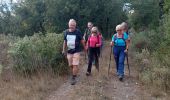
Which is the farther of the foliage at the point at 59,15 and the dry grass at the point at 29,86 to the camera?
the foliage at the point at 59,15

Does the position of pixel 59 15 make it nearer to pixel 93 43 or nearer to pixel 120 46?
pixel 93 43

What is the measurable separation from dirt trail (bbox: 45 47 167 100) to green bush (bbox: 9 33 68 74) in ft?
2.90

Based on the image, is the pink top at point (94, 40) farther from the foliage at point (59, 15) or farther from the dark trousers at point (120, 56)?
the foliage at point (59, 15)

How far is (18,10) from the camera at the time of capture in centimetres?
3397

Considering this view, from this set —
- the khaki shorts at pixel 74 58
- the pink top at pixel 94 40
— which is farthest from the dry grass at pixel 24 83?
the pink top at pixel 94 40

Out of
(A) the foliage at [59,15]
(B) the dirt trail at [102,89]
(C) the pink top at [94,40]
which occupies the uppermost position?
(A) the foliage at [59,15]

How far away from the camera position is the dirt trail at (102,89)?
9156 mm

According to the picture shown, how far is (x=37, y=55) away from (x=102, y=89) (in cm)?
263

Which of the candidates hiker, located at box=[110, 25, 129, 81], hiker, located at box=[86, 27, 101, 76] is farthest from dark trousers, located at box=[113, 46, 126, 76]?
hiker, located at box=[86, 27, 101, 76]

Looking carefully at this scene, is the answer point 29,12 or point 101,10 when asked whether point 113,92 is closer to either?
point 101,10

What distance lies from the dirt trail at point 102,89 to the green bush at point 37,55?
2.90 feet

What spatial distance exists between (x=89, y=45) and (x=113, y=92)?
116 inches

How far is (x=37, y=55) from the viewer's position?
11453 millimetres

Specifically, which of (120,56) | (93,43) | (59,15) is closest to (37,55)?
(93,43)
